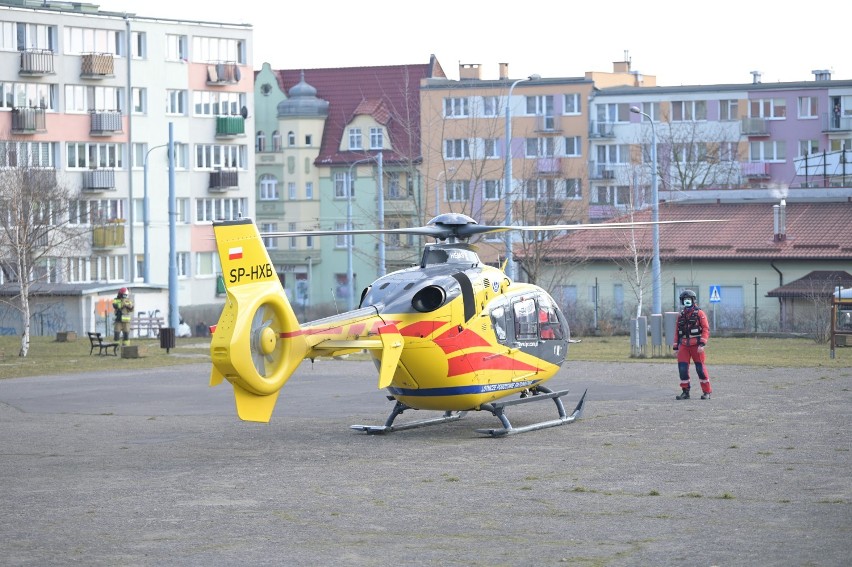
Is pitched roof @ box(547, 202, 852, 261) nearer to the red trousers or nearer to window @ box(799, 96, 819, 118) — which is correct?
window @ box(799, 96, 819, 118)

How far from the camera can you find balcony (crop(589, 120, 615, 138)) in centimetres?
8181

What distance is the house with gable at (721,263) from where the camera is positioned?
53188mm

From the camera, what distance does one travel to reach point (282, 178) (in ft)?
293

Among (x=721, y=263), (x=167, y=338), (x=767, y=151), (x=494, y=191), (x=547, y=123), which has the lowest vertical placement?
(x=167, y=338)

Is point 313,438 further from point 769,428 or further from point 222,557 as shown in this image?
point 222,557

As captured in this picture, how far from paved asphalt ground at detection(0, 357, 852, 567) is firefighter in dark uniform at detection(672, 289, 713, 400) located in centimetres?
65

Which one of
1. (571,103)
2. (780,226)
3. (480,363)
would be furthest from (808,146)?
(480,363)

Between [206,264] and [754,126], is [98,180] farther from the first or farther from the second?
[754,126]

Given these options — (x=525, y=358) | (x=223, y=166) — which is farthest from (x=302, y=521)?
(x=223, y=166)

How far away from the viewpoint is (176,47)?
2899 inches

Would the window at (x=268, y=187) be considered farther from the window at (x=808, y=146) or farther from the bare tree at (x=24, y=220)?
the window at (x=808, y=146)

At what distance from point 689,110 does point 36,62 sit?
1508 inches

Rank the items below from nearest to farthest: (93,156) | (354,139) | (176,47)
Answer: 1. (93,156)
2. (176,47)
3. (354,139)

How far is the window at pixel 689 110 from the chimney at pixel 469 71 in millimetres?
12717
